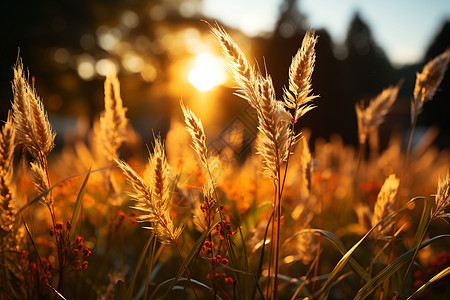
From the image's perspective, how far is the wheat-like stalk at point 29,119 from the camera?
1.22m

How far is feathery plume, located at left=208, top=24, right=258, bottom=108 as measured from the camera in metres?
1.07

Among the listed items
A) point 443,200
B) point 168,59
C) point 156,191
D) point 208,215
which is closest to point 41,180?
point 156,191

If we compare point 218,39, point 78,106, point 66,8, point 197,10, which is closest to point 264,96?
point 218,39

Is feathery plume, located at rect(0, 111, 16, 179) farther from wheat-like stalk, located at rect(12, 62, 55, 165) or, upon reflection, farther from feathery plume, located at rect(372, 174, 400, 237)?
feathery plume, located at rect(372, 174, 400, 237)

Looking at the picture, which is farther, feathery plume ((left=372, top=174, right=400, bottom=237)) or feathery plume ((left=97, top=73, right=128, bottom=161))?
feathery plume ((left=97, top=73, right=128, bottom=161))

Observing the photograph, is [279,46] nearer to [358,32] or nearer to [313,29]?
[313,29]

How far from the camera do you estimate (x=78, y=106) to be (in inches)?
833

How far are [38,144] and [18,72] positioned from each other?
275 mm

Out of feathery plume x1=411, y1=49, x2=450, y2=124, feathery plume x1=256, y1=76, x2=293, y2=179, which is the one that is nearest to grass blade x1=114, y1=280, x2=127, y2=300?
feathery plume x1=256, y1=76, x2=293, y2=179

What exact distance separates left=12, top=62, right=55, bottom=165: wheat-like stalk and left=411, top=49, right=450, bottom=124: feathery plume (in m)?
1.71

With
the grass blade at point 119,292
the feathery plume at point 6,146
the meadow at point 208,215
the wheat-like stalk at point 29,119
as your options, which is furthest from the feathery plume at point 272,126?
the feathery plume at point 6,146

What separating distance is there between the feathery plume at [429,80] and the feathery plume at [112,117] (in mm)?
1493

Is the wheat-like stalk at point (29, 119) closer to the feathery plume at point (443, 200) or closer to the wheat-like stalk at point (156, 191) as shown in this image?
the wheat-like stalk at point (156, 191)

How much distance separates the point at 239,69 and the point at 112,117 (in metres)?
0.89
